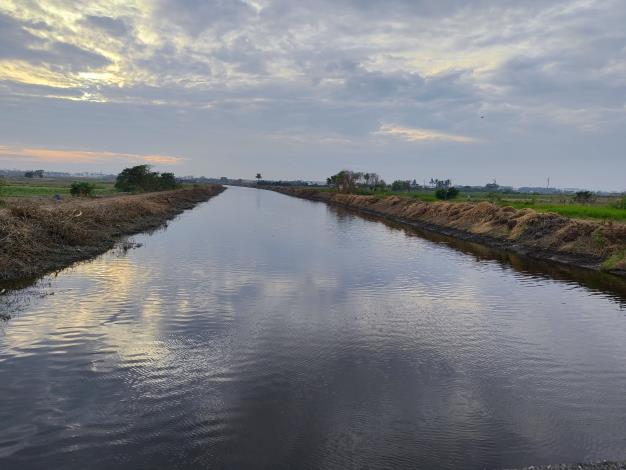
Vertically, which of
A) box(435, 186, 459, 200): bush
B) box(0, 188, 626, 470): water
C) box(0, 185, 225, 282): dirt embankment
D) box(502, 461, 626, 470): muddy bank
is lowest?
box(0, 188, 626, 470): water

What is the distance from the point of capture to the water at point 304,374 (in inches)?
339

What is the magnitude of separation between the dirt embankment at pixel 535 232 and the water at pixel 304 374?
9587 millimetres

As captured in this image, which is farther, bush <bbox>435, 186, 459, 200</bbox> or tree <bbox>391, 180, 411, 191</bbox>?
tree <bbox>391, 180, 411, 191</bbox>

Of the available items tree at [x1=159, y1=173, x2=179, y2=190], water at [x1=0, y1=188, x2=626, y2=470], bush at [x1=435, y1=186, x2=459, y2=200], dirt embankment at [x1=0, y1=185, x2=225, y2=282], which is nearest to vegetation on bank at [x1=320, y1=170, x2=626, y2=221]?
bush at [x1=435, y1=186, x2=459, y2=200]

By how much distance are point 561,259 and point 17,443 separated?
119 feet

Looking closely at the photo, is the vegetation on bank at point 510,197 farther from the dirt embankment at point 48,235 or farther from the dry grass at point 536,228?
the dirt embankment at point 48,235

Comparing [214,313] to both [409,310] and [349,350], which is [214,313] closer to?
[349,350]

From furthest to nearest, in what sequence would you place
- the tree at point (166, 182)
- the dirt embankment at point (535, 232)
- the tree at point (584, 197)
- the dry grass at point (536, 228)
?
the tree at point (166, 182) < the tree at point (584, 197) < the dry grass at point (536, 228) < the dirt embankment at point (535, 232)

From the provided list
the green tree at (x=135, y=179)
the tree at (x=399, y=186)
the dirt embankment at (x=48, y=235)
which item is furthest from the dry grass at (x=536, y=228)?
the tree at (x=399, y=186)

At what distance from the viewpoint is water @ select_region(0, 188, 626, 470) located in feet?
28.3

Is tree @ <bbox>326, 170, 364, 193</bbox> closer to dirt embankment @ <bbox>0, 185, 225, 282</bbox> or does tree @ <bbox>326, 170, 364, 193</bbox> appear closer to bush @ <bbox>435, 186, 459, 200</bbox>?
bush @ <bbox>435, 186, 459, 200</bbox>

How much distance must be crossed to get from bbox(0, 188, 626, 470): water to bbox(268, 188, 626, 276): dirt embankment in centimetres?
959

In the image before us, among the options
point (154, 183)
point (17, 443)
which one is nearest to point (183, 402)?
point (17, 443)

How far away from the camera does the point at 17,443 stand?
333 inches
